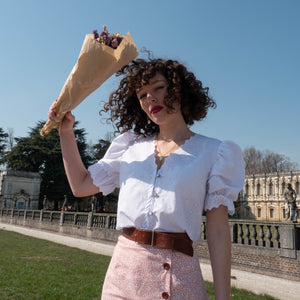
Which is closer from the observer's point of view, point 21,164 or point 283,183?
point 21,164

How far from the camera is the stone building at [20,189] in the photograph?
4125 cm

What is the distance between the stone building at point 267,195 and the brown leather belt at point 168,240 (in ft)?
202

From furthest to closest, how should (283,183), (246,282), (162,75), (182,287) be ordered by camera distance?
(283,183) → (246,282) → (162,75) → (182,287)

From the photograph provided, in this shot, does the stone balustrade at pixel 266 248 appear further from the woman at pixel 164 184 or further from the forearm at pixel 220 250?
the forearm at pixel 220 250

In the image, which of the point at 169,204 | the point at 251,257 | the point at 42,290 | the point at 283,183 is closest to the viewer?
the point at 169,204

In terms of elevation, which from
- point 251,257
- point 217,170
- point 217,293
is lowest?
point 251,257

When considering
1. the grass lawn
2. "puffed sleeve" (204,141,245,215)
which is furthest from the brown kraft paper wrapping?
the grass lawn

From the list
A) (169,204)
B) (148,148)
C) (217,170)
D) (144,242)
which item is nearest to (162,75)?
(148,148)

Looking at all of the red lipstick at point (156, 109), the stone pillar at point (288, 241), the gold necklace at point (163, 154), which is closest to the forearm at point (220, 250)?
the gold necklace at point (163, 154)

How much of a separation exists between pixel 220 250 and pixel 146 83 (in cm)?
98

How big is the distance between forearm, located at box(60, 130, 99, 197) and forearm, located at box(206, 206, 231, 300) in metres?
0.73

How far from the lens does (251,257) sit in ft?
35.0

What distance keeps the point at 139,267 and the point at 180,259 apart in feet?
0.64

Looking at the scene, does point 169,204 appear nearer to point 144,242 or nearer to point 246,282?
point 144,242
